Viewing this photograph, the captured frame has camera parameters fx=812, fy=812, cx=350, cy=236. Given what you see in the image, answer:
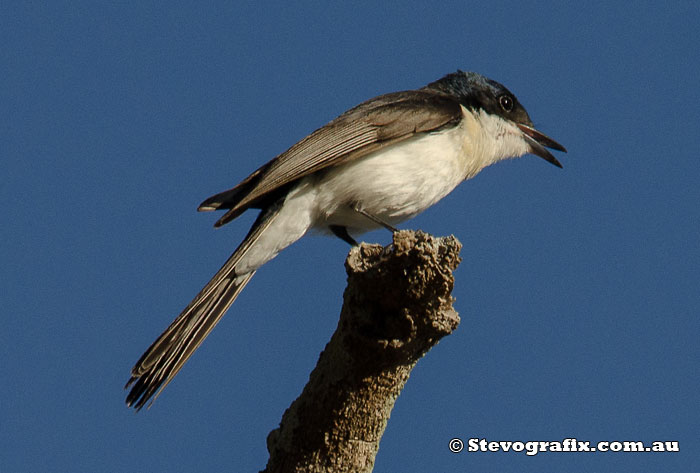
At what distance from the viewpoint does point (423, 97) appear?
22.1 ft

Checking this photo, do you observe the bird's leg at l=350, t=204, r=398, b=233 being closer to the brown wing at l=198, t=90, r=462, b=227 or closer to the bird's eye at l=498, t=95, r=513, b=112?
the brown wing at l=198, t=90, r=462, b=227

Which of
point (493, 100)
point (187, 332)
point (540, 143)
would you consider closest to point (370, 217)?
point (187, 332)

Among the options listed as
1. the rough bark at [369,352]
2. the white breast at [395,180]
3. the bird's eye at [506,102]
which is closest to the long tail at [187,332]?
the white breast at [395,180]

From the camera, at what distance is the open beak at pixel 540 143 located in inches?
294

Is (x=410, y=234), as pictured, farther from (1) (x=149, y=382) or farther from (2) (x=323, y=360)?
(1) (x=149, y=382)

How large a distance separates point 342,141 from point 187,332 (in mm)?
1857

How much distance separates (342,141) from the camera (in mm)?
6105

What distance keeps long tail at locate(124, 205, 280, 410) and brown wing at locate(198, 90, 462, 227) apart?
395mm

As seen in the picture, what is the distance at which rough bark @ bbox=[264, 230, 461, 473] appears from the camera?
4047 mm

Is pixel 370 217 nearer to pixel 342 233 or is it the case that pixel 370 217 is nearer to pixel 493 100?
pixel 342 233

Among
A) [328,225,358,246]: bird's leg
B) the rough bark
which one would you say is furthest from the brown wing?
the rough bark

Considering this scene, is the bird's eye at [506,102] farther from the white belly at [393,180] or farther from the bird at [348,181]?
the white belly at [393,180]

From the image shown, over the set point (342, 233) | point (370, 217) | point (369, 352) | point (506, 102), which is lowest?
point (369, 352)

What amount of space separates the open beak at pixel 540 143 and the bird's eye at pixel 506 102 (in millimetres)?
184
